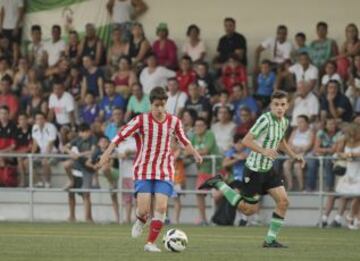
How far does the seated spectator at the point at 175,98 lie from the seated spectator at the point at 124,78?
3.58 feet

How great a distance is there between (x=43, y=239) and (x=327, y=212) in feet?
23.0

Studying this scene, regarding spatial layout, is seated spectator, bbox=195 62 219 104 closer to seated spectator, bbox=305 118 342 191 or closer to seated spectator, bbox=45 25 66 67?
seated spectator, bbox=305 118 342 191

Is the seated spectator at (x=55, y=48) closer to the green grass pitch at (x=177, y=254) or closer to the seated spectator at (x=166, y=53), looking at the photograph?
the seated spectator at (x=166, y=53)

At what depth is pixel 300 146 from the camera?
23.5m

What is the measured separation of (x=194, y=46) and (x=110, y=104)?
7.18ft

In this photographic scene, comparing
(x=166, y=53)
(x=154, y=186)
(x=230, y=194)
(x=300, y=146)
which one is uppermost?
(x=166, y=53)

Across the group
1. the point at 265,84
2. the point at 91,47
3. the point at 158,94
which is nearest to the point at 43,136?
the point at 91,47

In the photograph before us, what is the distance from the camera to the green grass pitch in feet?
47.4

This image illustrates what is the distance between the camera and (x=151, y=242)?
15461 millimetres

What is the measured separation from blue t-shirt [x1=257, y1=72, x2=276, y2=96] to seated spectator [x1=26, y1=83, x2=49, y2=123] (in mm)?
4540

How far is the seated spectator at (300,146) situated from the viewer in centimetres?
2330

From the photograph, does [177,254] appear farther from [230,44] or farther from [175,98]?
[230,44]

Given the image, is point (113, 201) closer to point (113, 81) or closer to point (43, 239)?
→ point (113, 81)

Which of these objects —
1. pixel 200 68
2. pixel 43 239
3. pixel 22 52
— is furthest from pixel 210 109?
pixel 43 239
